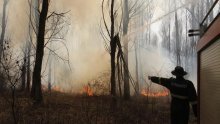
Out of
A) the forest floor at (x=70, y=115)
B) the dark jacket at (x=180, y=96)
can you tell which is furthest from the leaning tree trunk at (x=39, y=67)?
the dark jacket at (x=180, y=96)

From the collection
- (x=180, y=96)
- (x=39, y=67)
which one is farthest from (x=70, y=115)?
(x=180, y=96)

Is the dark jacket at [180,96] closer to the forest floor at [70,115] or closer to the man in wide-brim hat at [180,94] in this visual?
the man in wide-brim hat at [180,94]

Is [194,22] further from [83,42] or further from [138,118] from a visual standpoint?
[138,118]

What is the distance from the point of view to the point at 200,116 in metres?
8.05

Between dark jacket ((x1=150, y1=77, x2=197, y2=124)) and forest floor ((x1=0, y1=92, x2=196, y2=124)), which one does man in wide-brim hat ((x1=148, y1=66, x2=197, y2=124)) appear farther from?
forest floor ((x1=0, y1=92, x2=196, y2=124))

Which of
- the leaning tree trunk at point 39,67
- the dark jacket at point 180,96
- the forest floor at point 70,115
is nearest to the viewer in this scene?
the dark jacket at point 180,96

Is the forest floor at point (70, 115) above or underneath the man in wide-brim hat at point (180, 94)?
underneath

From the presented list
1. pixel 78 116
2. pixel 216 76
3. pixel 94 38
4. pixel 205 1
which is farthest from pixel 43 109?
pixel 94 38

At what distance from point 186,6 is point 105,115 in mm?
31225

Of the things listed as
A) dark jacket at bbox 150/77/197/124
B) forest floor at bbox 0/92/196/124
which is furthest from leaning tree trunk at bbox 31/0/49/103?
dark jacket at bbox 150/77/197/124

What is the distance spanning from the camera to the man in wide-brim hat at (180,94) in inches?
332

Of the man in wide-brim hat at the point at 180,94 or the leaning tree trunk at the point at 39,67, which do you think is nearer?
the man in wide-brim hat at the point at 180,94

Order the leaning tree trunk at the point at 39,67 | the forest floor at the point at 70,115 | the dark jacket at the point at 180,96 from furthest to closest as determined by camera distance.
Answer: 1. the leaning tree trunk at the point at 39,67
2. the forest floor at the point at 70,115
3. the dark jacket at the point at 180,96

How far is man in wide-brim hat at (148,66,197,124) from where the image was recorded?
8.44 m
